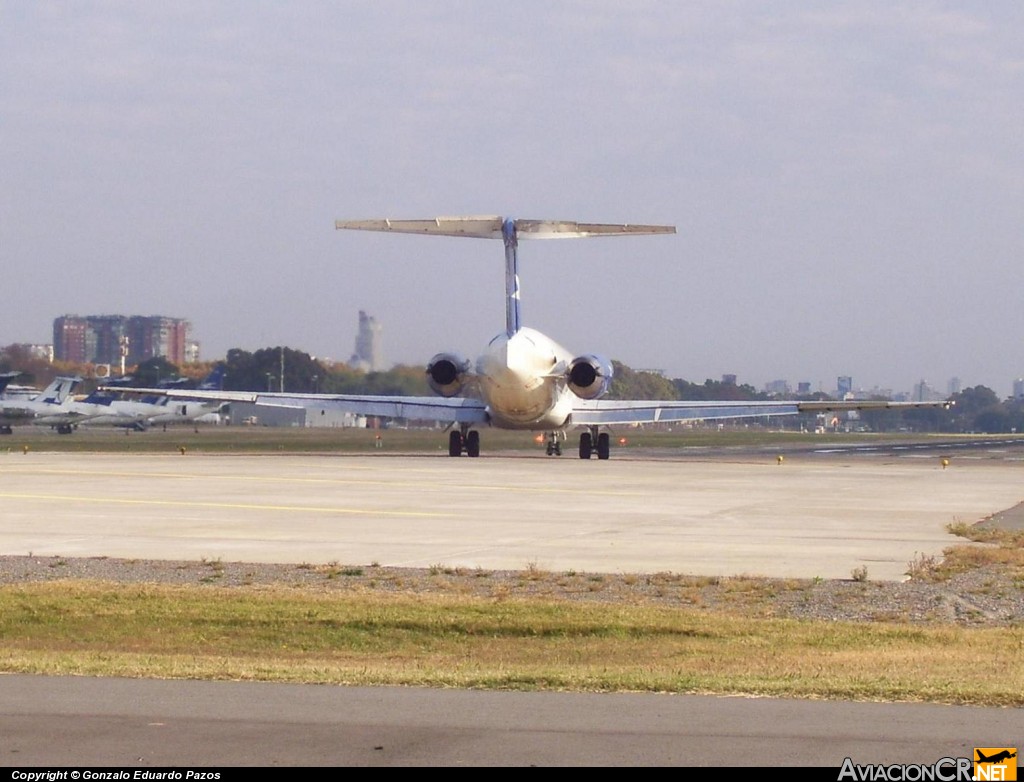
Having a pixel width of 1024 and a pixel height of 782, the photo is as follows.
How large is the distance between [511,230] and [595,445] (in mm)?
10484

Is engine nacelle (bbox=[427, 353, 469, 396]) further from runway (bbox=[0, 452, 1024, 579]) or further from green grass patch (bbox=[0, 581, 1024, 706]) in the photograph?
green grass patch (bbox=[0, 581, 1024, 706])

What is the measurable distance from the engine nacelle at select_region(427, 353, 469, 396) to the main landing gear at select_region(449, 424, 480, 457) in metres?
2.98

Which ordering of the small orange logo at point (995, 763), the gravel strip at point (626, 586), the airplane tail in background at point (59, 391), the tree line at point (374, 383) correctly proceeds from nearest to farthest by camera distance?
the small orange logo at point (995, 763) → the gravel strip at point (626, 586) → the tree line at point (374, 383) → the airplane tail in background at point (59, 391)

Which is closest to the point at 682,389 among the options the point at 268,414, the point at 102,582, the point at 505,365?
the point at 268,414

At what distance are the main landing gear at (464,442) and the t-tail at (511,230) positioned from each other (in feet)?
21.7

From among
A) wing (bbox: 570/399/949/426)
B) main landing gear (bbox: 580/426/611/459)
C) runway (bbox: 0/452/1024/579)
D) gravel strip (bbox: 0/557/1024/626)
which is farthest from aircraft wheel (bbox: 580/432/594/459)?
gravel strip (bbox: 0/557/1024/626)

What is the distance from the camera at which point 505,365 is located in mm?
47688

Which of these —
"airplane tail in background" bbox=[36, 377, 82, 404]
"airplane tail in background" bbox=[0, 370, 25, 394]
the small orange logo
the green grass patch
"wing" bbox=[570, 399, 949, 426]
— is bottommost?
the green grass patch

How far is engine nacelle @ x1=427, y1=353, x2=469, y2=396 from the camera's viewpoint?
5225 cm

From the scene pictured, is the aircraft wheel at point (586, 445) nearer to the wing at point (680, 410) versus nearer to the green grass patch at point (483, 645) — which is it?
the wing at point (680, 410)

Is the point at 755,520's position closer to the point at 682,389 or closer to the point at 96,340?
the point at 682,389

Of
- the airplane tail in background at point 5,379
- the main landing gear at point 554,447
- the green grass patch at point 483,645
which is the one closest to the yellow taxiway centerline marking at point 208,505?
the green grass patch at point 483,645

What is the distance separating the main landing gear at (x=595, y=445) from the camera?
182 feet

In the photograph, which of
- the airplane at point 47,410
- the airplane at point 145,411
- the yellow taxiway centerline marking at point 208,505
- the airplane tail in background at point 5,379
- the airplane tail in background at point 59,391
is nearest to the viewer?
the yellow taxiway centerline marking at point 208,505
